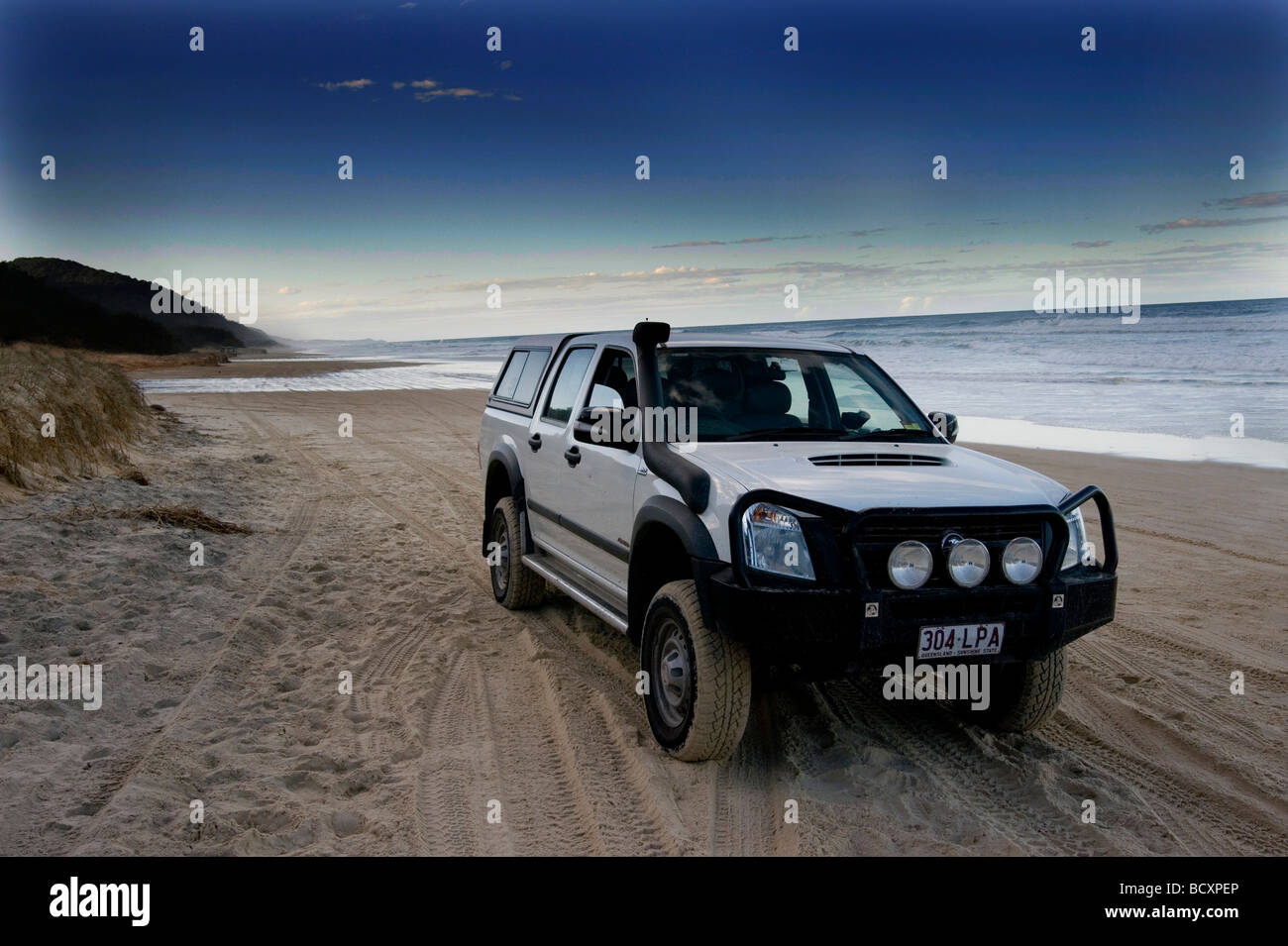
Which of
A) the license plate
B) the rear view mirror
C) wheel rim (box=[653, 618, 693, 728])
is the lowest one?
wheel rim (box=[653, 618, 693, 728])

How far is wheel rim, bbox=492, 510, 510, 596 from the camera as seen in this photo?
6.91 metres

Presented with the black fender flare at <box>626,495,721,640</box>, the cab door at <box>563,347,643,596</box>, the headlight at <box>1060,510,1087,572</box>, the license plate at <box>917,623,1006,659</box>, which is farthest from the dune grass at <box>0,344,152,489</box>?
the headlight at <box>1060,510,1087,572</box>

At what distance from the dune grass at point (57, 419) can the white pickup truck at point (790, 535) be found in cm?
660

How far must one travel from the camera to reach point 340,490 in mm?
11781

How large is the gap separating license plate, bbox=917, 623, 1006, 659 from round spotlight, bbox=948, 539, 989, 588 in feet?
0.61

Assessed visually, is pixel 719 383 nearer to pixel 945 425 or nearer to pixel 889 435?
pixel 889 435

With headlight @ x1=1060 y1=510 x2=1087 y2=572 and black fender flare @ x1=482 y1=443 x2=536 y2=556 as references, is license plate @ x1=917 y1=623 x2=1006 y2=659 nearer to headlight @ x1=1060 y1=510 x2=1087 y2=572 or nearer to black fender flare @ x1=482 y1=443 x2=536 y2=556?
headlight @ x1=1060 y1=510 x2=1087 y2=572

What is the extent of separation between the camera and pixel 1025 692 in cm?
450

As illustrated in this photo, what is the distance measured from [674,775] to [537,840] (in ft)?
2.60

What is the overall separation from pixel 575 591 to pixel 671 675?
1.38 metres

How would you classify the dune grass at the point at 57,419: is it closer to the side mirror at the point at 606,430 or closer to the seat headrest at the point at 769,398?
the side mirror at the point at 606,430

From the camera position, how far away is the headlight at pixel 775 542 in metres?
3.83

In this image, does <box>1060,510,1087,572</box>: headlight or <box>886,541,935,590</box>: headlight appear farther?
<box>1060,510,1087,572</box>: headlight

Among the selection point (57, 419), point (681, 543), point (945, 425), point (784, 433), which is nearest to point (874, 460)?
point (784, 433)
